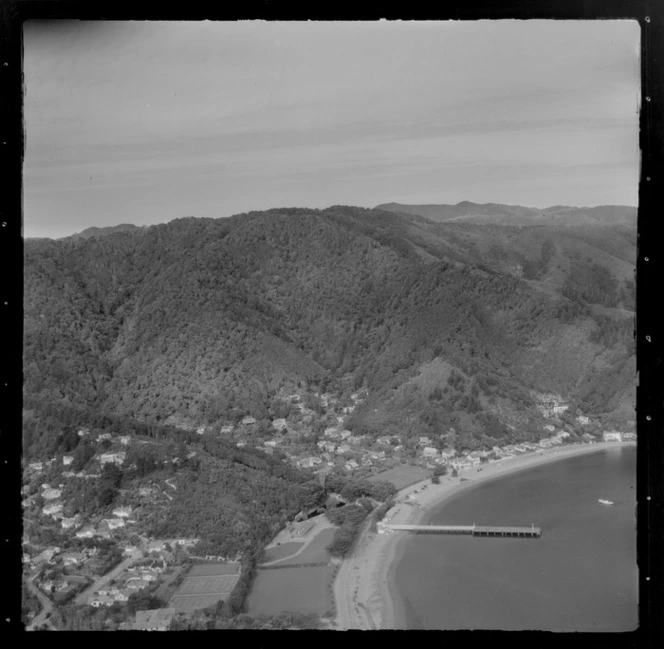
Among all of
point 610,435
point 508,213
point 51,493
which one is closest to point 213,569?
point 51,493

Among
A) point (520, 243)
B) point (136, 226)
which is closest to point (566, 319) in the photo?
point (520, 243)

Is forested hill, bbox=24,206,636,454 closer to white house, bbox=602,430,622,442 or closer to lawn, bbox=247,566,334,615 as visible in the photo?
white house, bbox=602,430,622,442

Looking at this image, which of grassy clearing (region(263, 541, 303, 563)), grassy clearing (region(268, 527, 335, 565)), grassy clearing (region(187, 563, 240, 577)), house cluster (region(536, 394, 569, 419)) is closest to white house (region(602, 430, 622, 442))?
house cluster (region(536, 394, 569, 419))

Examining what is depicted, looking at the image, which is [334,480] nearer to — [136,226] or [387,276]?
[387,276]

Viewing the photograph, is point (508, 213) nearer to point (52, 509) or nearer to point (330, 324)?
point (330, 324)

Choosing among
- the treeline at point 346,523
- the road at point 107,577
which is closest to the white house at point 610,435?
the treeline at point 346,523

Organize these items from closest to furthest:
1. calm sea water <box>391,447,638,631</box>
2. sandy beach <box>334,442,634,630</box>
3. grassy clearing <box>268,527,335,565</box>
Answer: calm sea water <box>391,447,638,631</box>, sandy beach <box>334,442,634,630</box>, grassy clearing <box>268,527,335,565</box>
